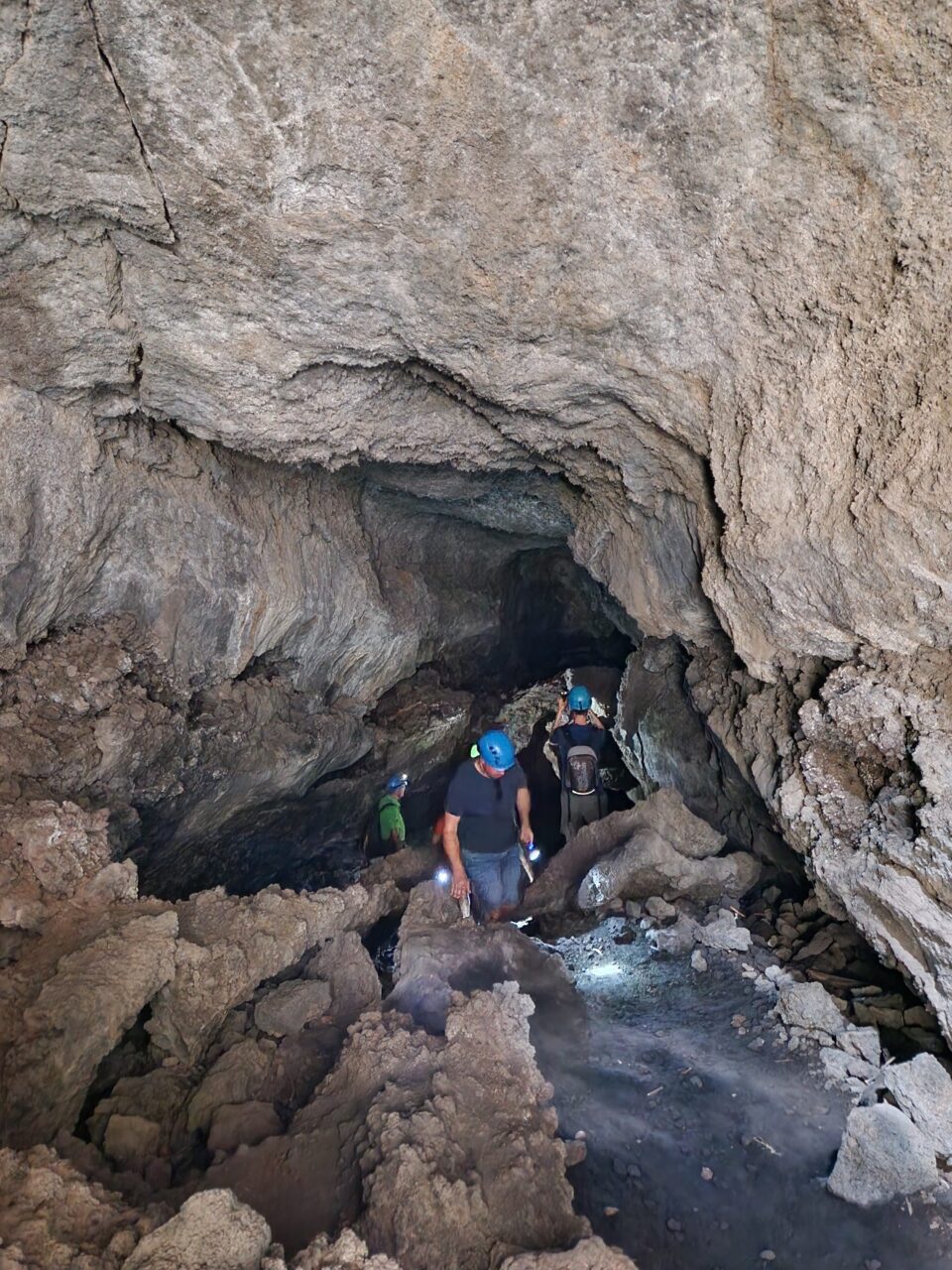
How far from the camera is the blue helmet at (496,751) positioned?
5.65 meters

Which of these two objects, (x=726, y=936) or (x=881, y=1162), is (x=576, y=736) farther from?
(x=881, y=1162)

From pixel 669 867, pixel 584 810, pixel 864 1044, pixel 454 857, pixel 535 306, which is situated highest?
pixel 535 306

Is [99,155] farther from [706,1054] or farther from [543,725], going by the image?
[543,725]

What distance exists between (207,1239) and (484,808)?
11.6ft

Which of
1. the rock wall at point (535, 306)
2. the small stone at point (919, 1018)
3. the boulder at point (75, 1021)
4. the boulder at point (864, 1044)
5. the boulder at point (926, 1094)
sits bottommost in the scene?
the boulder at point (75, 1021)

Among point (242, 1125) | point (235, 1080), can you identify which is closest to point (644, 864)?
point (235, 1080)

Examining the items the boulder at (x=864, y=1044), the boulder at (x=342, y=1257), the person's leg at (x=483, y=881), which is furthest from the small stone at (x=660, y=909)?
the boulder at (x=342, y=1257)

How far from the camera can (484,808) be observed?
577 cm

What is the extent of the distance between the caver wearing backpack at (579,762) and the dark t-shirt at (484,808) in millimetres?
2410

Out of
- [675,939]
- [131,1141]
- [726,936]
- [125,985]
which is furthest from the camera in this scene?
[675,939]

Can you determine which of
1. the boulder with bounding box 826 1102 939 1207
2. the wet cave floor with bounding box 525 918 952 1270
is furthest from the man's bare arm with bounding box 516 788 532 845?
the boulder with bounding box 826 1102 939 1207

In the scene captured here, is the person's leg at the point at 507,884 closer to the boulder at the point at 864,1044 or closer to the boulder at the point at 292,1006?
the boulder at the point at 292,1006

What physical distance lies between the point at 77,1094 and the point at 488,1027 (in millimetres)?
1956

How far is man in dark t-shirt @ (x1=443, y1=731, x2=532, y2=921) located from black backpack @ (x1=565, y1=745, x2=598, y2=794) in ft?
7.25
